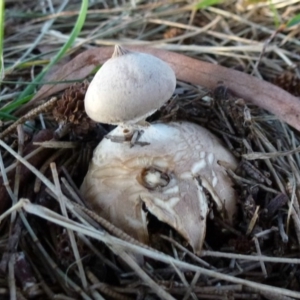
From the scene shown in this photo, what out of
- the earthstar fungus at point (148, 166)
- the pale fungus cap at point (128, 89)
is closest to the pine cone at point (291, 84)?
the earthstar fungus at point (148, 166)

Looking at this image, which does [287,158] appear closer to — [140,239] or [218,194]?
[218,194]

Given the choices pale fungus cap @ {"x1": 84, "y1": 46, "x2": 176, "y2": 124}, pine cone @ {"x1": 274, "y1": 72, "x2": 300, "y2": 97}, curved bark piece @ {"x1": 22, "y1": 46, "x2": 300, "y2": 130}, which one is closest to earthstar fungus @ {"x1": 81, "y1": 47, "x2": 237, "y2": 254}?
pale fungus cap @ {"x1": 84, "y1": 46, "x2": 176, "y2": 124}

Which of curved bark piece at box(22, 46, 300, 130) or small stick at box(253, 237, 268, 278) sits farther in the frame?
curved bark piece at box(22, 46, 300, 130)

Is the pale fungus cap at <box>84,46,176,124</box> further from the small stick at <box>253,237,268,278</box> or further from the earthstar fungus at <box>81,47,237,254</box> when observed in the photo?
the small stick at <box>253,237,268,278</box>

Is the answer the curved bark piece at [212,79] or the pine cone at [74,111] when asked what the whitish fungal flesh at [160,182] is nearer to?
the pine cone at [74,111]

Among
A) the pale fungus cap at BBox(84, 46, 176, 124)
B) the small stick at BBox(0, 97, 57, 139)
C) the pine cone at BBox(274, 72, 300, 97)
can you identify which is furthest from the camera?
the pine cone at BBox(274, 72, 300, 97)

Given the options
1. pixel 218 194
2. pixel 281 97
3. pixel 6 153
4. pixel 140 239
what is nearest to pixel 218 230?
pixel 218 194

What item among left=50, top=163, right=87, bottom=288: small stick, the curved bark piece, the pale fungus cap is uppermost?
the pale fungus cap
